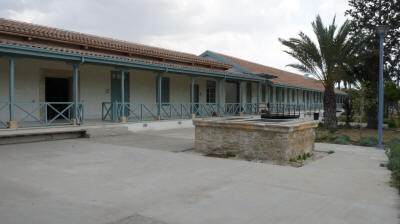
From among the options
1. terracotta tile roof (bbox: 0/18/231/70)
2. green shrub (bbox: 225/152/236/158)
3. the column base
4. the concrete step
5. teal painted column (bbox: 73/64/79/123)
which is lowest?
green shrub (bbox: 225/152/236/158)

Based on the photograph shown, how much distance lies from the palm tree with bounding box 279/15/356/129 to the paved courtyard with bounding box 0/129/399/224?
782cm

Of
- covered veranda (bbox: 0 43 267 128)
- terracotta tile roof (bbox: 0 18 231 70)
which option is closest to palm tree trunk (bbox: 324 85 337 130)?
covered veranda (bbox: 0 43 267 128)

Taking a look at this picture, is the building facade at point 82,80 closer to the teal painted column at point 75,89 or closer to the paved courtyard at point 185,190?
the teal painted column at point 75,89

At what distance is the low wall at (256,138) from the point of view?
7152 millimetres

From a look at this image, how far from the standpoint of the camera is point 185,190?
4.85 m

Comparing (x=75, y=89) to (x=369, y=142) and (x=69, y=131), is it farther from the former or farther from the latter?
(x=369, y=142)

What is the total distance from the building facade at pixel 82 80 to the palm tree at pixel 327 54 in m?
4.56

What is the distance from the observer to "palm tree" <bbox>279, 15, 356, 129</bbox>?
48.0ft

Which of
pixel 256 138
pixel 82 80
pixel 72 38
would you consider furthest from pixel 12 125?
pixel 256 138

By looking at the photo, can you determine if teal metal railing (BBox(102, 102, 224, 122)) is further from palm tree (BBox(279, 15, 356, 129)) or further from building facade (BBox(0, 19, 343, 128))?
palm tree (BBox(279, 15, 356, 129))

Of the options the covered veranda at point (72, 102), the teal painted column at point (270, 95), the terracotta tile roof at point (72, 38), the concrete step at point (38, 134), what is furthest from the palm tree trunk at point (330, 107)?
the concrete step at point (38, 134)

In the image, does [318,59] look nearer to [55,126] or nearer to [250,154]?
[250,154]

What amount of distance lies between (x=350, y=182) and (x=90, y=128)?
8757 mm

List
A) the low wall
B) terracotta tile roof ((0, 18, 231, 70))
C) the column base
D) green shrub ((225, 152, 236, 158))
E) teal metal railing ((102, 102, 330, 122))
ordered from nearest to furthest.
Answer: the low wall
green shrub ((225, 152, 236, 158))
the column base
terracotta tile roof ((0, 18, 231, 70))
teal metal railing ((102, 102, 330, 122))
